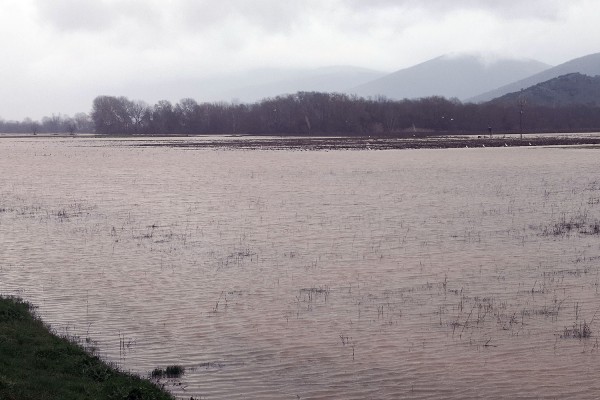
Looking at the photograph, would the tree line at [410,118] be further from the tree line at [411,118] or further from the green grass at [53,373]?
the green grass at [53,373]

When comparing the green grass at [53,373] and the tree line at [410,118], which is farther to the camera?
the tree line at [410,118]

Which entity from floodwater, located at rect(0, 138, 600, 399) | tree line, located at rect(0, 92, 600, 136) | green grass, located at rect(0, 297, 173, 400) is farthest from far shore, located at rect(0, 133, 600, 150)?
green grass, located at rect(0, 297, 173, 400)

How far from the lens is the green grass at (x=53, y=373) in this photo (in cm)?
958

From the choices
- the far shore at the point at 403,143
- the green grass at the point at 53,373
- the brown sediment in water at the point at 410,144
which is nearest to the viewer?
the green grass at the point at 53,373

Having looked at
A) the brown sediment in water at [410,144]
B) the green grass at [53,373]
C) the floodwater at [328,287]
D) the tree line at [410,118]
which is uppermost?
the tree line at [410,118]

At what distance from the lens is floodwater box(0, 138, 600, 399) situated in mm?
11797

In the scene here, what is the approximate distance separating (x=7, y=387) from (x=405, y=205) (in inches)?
997

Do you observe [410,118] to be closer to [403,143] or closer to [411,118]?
[411,118]

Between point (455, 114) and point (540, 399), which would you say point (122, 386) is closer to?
point (540, 399)

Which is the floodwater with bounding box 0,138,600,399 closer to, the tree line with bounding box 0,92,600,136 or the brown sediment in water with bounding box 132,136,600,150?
the brown sediment in water with bounding box 132,136,600,150

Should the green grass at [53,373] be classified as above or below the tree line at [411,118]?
below

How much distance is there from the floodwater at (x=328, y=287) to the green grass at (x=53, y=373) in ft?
2.58

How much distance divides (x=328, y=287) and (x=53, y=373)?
324 inches

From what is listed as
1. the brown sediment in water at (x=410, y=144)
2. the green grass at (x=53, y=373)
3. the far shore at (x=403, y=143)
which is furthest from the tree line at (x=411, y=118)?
the green grass at (x=53, y=373)
